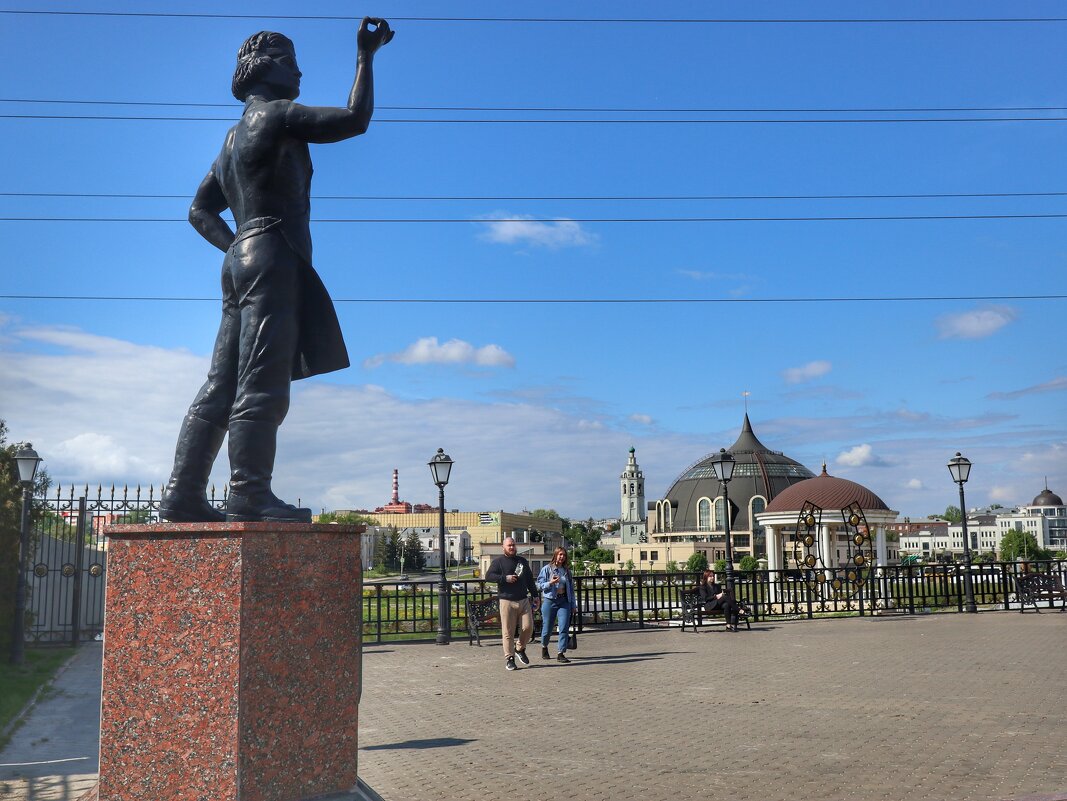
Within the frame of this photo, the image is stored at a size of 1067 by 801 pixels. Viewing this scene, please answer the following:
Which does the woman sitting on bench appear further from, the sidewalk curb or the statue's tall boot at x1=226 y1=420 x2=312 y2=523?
the statue's tall boot at x1=226 y1=420 x2=312 y2=523

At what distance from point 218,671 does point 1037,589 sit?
22601 mm

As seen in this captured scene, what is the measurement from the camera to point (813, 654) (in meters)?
13.7

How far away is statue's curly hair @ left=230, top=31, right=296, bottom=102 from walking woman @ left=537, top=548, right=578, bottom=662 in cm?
957

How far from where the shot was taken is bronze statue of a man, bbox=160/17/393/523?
4473mm

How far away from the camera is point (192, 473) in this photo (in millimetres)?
4609

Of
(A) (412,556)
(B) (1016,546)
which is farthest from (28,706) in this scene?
(B) (1016,546)

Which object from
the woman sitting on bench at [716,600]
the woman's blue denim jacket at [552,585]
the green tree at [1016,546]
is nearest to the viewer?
the woman's blue denim jacket at [552,585]

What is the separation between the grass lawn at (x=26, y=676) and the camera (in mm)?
9680

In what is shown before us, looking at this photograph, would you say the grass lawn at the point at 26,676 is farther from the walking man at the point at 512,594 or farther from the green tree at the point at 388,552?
the green tree at the point at 388,552

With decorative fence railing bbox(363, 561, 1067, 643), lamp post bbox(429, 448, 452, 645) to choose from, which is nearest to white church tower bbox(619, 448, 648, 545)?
decorative fence railing bbox(363, 561, 1067, 643)

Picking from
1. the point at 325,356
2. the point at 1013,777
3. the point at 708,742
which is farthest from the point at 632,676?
the point at 325,356

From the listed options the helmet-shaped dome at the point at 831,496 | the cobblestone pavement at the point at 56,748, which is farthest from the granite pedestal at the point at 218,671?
the helmet-shaped dome at the point at 831,496

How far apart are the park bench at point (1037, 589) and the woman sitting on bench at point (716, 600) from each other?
25.9ft

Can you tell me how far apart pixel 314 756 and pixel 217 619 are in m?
0.74
